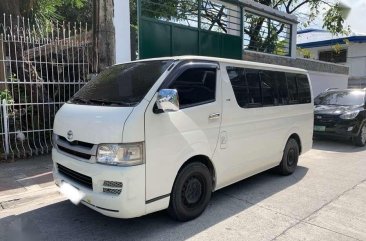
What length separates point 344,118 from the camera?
29.2 ft

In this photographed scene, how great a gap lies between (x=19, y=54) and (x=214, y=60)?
4853 millimetres

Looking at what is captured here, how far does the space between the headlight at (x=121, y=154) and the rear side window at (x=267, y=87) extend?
6.00ft

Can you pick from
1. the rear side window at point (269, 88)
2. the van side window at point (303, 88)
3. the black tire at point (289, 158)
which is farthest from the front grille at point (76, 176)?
the van side window at point (303, 88)

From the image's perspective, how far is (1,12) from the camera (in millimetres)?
7570

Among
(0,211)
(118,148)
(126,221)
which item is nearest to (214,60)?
(118,148)

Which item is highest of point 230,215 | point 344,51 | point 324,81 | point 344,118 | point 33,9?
point 344,51

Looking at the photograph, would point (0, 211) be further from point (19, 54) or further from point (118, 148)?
point (19, 54)

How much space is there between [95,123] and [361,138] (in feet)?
25.8

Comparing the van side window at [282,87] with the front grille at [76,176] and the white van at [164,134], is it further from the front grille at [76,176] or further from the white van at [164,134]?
the front grille at [76,176]

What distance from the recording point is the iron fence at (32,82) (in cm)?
645

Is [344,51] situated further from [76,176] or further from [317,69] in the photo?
[76,176]

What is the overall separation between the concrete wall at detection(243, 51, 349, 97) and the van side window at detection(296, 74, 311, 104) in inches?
191

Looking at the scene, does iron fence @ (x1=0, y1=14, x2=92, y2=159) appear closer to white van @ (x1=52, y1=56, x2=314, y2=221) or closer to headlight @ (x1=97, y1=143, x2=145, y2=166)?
white van @ (x1=52, y1=56, x2=314, y2=221)

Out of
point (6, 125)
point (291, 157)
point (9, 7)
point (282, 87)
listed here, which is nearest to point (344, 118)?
point (291, 157)
